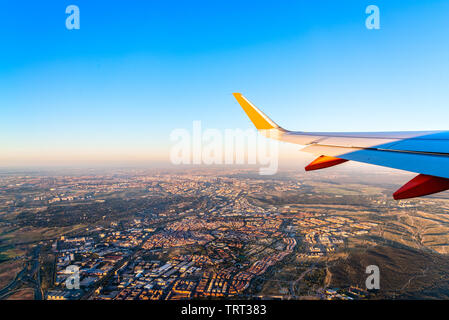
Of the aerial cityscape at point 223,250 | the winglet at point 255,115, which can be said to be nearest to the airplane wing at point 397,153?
the winglet at point 255,115

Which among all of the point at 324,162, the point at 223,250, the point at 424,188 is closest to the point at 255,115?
the point at 324,162

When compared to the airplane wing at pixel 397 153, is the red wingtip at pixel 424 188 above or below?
below

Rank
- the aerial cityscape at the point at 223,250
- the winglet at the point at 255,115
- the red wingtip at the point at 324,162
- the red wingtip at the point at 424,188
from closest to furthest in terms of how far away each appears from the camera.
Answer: the red wingtip at the point at 424,188 < the red wingtip at the point at 324,162 < the winglet at the point at 255,115 < the aerial cityscape at the point at 223,250

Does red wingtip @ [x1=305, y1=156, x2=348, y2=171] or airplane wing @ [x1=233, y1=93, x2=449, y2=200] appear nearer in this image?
airplane wing @ [x1=233, y1=93, x2=449, y2=200]

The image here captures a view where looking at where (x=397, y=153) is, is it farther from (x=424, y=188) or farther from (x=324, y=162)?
(x=324, y=162)

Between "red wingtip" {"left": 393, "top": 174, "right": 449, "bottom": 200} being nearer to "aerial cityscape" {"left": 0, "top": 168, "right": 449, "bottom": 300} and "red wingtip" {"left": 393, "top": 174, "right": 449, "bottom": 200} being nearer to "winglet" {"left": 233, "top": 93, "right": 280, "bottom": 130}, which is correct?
"winglet" {"left": 233, "top": 93, "right": 280, "bottom": 130}

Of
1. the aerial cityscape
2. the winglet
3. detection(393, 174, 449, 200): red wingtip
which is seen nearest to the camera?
detection(393, 174, 449, 200): red wingtip

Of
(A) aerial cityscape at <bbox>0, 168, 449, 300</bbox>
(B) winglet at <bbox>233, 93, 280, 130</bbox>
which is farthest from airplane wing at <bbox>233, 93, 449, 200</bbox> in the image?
(A) aerial cityscape at <bbox>0, 168, 449, 300</bbox>

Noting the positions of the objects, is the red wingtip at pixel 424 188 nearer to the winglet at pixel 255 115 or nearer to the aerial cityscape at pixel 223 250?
the winglet at pixel 255 115
